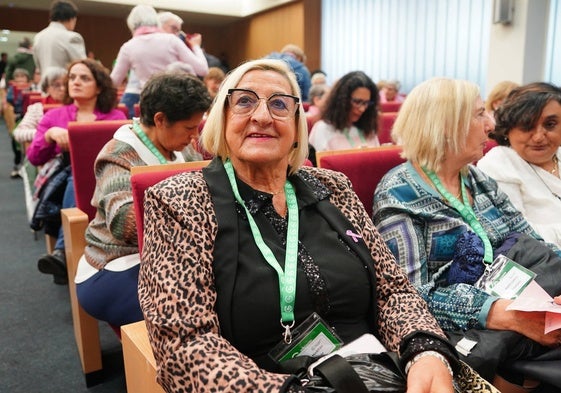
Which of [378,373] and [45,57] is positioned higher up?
[45,57]

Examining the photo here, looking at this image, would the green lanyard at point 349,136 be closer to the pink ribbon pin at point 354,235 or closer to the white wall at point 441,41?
the pink ribbon pin at point 354,235

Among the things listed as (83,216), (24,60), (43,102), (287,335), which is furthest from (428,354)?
(24,60)

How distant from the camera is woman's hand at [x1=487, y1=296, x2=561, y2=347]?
4.50ft

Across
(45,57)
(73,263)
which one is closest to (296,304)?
(73,263)

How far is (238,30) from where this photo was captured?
1406 cm

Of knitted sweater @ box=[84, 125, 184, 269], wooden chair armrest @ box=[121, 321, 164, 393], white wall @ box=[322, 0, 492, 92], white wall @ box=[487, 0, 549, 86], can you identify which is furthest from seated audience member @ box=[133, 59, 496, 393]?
white wall @ box=[322, 0, 492, 92]

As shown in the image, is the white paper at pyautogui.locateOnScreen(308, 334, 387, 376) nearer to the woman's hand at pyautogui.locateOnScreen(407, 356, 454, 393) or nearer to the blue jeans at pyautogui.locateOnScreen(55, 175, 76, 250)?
→ the woman's hand at pyautogui.locateOnScreen(407, 356, 454, 393)

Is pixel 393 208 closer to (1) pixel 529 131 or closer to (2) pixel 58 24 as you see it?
(1) pixel 529 131

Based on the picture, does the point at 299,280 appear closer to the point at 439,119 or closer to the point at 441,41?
the point at 439,119

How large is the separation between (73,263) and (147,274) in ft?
3.47

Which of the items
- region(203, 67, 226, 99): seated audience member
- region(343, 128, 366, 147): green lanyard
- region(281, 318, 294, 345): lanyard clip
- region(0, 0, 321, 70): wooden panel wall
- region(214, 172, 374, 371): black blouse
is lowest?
region(281, 318, 294, 345): lanyard clip

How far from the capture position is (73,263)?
6.79 feet

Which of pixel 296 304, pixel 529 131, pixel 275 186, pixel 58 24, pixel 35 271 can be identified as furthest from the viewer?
pixel 58 24

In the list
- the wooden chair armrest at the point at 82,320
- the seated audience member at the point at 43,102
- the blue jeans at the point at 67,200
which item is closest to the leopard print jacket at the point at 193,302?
the wooden chair armrest at the point at 82,320
